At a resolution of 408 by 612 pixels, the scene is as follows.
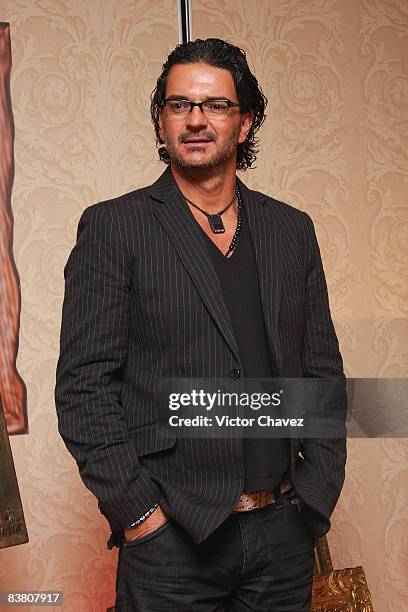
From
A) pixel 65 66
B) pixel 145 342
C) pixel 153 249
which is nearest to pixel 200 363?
pixel 145 342

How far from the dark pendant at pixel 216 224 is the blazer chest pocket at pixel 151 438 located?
33 centimetres

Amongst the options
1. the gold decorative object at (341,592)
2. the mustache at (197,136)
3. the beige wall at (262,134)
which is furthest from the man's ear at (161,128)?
the gold decorative object at (341,592)

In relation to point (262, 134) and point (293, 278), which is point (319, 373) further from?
point (262, 134)

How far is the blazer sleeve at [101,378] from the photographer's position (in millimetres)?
1266

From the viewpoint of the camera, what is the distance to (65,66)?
5.91 feet

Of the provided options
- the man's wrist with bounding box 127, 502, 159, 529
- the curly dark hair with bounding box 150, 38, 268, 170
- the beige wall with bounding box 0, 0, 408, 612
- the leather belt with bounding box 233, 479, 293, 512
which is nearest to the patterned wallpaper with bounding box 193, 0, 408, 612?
the beige wall with bounding box 0, 0, 408, 612

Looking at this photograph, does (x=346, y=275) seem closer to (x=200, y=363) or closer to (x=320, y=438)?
(x=320, y=438)

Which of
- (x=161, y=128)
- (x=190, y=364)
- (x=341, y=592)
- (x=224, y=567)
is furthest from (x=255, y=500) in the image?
(x=161, y=128)

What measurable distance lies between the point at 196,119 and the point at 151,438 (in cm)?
51

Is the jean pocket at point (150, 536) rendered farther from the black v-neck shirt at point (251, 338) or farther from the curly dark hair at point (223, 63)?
the curly dark hair at point (223, 63)

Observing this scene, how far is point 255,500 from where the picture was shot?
133cm

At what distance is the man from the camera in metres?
1.29

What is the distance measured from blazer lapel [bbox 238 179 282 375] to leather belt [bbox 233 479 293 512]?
196 mm

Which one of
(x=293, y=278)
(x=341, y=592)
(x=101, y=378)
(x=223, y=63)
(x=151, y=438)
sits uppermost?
(x=223, y=63)
